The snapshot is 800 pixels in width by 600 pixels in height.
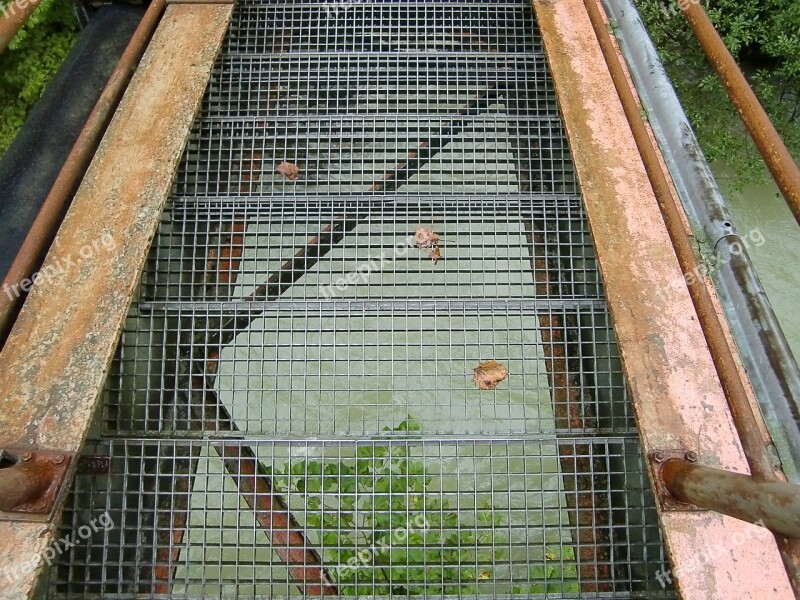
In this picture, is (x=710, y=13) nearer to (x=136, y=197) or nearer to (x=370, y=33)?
(x=370, y=33)

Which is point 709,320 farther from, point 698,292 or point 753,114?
point 753,114

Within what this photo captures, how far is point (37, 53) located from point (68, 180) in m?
4.25

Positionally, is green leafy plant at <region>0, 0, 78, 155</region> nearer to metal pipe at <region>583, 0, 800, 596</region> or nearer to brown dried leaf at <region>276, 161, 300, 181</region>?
brown dried leaf at <region>276, 161, 300, 181</region>

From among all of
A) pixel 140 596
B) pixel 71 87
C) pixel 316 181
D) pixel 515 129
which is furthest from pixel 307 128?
pixel 140 596

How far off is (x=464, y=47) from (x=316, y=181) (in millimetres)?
1576

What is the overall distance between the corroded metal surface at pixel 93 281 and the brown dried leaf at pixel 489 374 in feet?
5.76

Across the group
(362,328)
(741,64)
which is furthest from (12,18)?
(741,64)

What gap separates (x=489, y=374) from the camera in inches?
132

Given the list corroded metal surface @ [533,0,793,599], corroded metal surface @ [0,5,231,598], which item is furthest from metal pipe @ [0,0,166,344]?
corroded metal surface @ [533,0,793,599]

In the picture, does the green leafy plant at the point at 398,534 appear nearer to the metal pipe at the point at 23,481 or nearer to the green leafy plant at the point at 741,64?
the metal pipe at the point at 23,481

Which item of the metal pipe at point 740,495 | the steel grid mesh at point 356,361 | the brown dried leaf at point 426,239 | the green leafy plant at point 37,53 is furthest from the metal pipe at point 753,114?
the green leafy plant at point 37,53

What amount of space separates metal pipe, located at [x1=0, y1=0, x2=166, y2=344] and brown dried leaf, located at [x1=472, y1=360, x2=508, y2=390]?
213 centimetres

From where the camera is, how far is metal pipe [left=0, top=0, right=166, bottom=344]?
2.55 m

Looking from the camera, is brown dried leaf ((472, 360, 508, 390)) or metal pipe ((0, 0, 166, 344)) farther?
brown dried leaf ((472, 360, 508, 390))
